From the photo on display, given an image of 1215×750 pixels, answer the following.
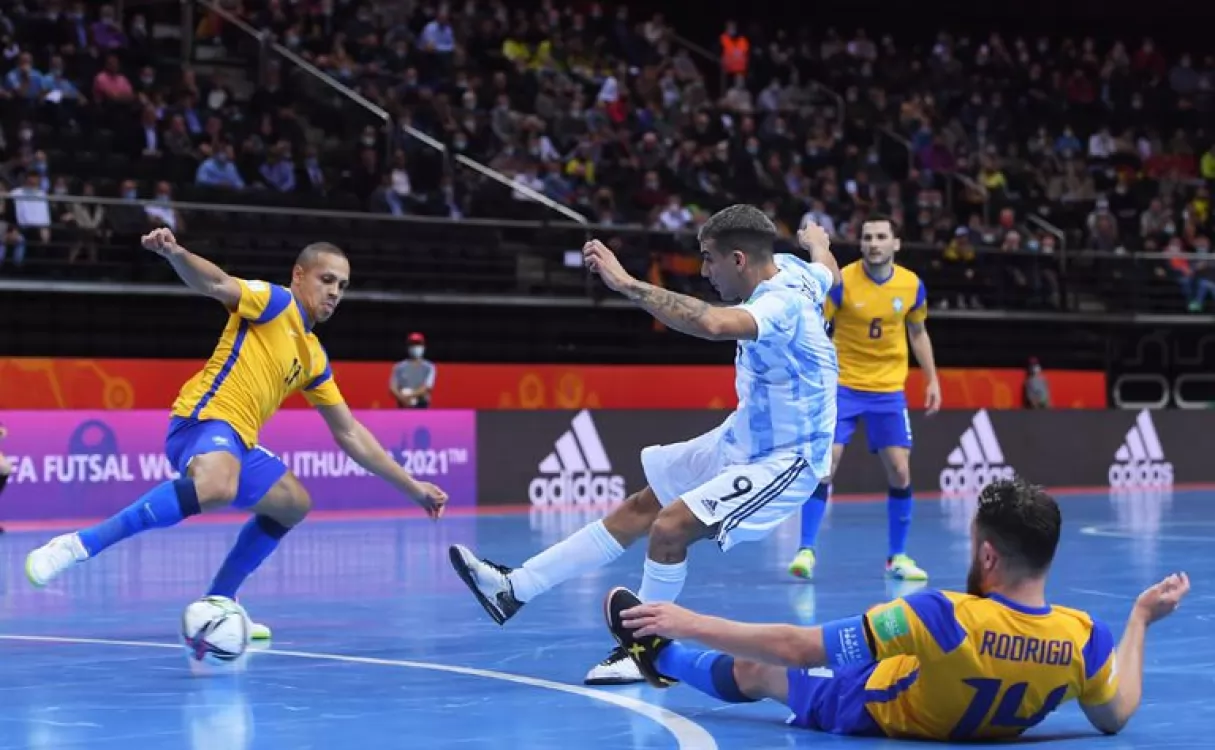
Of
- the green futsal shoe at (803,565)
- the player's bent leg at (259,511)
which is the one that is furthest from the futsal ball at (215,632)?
the green futsal shoe at (803,565)

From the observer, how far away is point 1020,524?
5527 mm

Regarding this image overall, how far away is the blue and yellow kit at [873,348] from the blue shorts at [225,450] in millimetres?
5270

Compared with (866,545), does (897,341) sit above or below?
above

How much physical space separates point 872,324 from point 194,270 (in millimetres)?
6167

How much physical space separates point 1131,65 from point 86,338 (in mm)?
23810

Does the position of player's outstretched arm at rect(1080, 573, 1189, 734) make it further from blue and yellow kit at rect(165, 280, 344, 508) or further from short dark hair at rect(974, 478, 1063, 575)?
blue and yellow kit at rect(165, 280, 344, 508)

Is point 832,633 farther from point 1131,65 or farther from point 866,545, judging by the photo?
point 1131,65

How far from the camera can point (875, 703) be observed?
601 cm

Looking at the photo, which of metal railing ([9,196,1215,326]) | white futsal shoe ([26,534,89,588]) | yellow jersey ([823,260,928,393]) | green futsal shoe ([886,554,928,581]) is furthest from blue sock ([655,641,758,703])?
metal railing ([9,196,1215,326])

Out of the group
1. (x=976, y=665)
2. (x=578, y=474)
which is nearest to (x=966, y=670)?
(x=976, y=665)

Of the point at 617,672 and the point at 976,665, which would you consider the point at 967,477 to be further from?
the point at 976,665

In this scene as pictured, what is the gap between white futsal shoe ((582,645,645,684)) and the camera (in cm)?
739

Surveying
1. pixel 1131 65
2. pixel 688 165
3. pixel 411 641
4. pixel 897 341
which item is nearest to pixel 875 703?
pixel 411 641

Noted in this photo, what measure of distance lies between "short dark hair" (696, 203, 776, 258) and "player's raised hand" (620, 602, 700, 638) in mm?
2019
